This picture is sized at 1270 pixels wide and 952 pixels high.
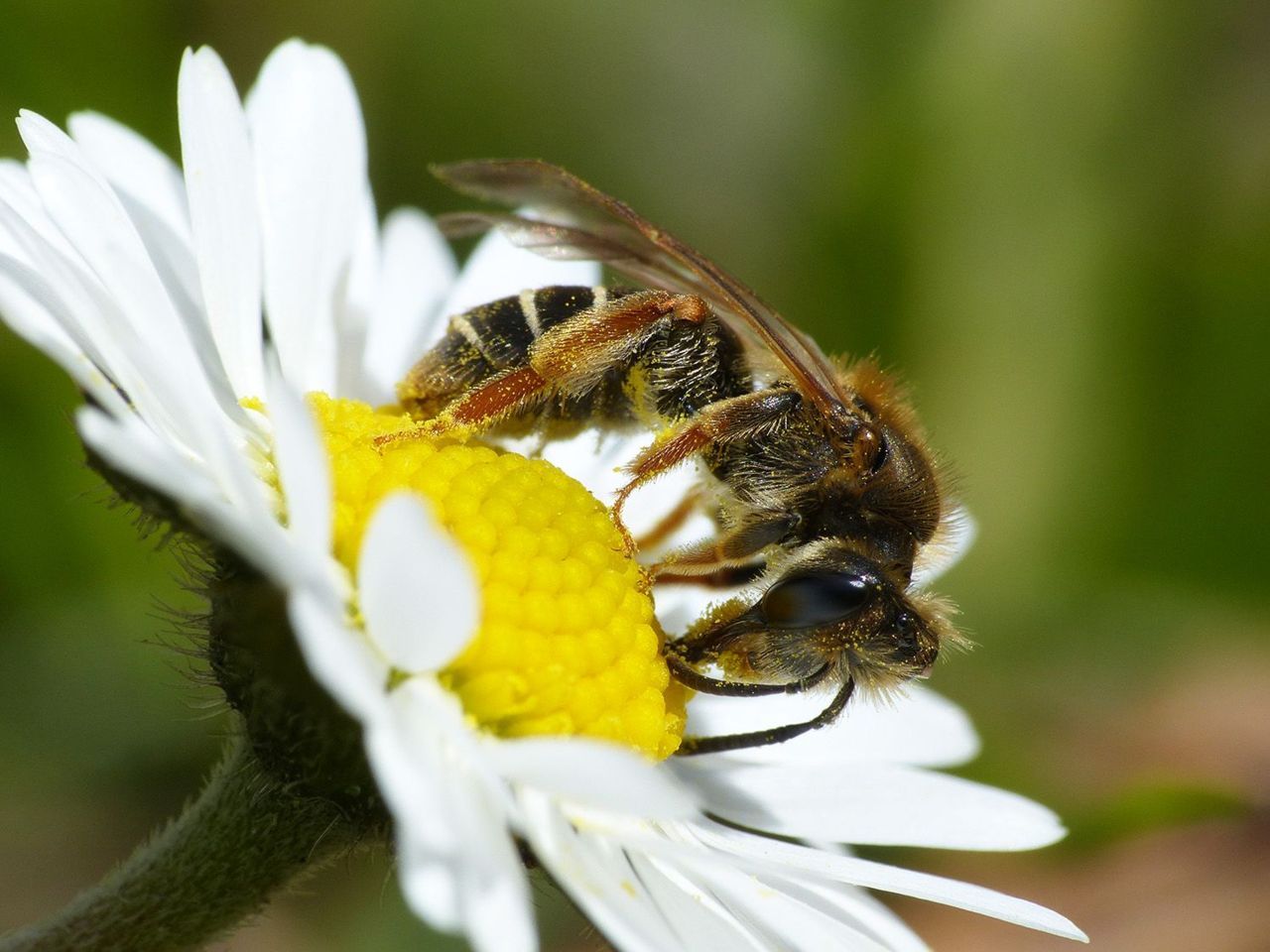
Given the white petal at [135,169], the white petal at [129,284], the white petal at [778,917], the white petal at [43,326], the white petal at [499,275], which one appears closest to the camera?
the white petal at [43,326]

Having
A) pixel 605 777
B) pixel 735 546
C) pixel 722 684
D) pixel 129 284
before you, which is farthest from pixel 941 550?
pixel 129 284

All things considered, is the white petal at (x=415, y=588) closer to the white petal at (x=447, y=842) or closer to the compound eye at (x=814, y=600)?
the white petal at (x=447, y=842)

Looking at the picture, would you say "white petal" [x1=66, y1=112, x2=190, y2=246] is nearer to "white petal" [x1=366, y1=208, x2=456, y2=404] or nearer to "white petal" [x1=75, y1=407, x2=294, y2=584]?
"white petal" [x1=366, y1=208, x2=456, y2=404]

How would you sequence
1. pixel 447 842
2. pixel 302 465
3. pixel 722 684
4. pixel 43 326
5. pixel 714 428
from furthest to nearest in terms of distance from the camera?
pixel 714 428 → pixel 722 684 → pixel 43 326 → pixel 302 465 → pixel 447 842

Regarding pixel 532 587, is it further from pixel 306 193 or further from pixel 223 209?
pixel 306 193

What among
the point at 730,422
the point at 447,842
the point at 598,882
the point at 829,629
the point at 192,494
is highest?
the point at 192,494

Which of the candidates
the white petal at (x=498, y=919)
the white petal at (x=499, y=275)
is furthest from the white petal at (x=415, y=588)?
the white petal at (x=499, y=275)
